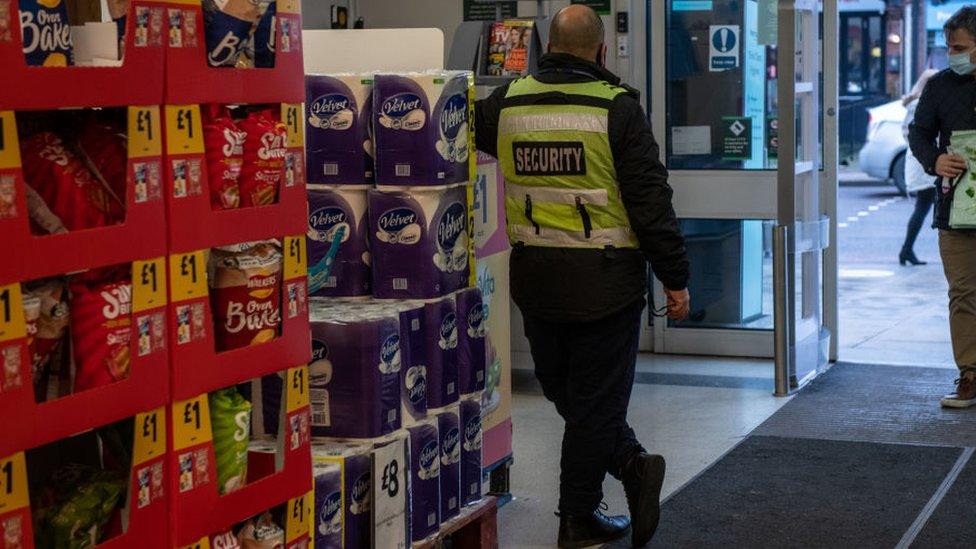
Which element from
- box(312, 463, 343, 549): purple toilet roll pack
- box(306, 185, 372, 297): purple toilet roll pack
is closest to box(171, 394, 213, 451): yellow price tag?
box(312, 463, 343, 549): purple toilet roll pack

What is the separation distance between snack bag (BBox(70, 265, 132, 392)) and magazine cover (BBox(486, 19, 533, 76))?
4407 millimetres

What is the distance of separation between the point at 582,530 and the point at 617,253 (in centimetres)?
87

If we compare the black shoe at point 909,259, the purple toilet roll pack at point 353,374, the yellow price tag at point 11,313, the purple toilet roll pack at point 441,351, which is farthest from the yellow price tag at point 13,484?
the black shoe at point 909,259

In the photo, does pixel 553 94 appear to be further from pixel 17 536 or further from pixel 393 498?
pixel 17 536

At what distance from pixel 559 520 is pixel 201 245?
7.24 ft

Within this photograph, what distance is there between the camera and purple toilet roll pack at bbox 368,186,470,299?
404 cm

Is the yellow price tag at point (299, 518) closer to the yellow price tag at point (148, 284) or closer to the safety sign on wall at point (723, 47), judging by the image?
the yellow price tag at point (148, 284)

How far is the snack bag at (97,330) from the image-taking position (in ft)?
8.79

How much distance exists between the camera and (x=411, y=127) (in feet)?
13.3

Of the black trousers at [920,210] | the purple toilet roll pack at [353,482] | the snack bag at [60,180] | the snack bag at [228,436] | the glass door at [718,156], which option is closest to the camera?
the snack bag at [60,180]

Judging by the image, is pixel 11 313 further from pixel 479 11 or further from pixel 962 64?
pixel 479 11

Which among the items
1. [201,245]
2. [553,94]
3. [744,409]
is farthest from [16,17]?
[744,409]

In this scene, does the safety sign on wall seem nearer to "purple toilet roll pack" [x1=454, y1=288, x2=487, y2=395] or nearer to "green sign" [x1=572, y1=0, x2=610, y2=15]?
"green sign" [x1=572, y1=0, x2=610, y2=15]

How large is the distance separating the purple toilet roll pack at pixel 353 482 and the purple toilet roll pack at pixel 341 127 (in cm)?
81
